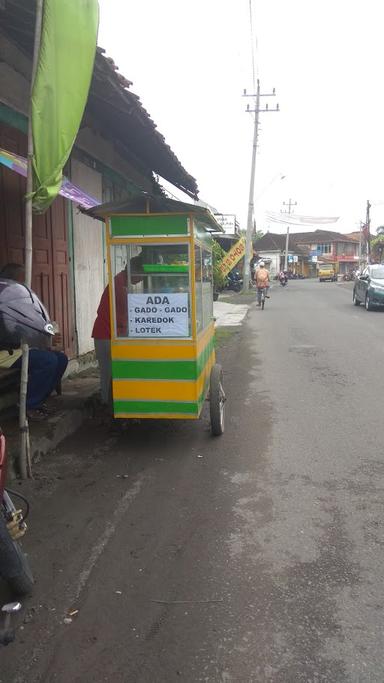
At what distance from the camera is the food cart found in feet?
15.8

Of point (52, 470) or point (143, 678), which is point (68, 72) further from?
Result: point (143, 678)

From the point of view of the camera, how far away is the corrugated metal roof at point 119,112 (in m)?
4.82

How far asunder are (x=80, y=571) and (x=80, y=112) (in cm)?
325

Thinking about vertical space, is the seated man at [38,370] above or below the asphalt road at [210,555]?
above

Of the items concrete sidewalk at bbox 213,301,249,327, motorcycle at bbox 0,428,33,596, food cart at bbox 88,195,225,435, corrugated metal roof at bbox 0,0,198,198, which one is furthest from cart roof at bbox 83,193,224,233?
concrete sidewalk at bbox 213,301,249,327

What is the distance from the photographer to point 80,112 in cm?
424

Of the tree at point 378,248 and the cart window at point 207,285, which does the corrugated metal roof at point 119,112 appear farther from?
the tree at point 378,248

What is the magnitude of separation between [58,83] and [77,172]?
432 cm

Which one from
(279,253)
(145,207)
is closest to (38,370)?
(145,207)

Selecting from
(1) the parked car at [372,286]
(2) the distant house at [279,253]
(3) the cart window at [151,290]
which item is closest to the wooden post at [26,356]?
(3) the cart window at [151,290]

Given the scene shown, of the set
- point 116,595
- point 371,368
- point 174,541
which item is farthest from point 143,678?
point 371,368

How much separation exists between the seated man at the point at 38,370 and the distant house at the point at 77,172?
624 millimetres

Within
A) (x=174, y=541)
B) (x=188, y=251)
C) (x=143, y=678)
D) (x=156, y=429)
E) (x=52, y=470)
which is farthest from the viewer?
(x=156, y=429)

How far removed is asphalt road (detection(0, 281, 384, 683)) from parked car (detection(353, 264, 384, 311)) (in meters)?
13.2
